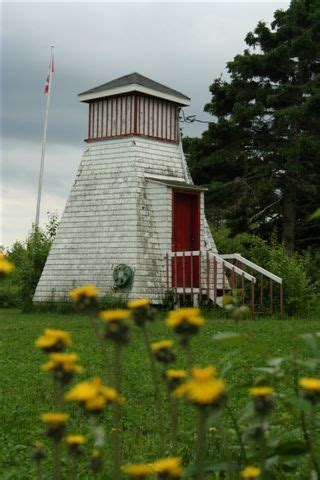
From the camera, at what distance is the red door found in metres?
18.9

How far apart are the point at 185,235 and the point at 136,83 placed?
427 centimetres

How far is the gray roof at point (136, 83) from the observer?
19.8 metres

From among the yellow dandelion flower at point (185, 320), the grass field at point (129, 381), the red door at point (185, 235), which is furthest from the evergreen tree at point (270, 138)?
the yellow dandelion flower at point (185, 320)

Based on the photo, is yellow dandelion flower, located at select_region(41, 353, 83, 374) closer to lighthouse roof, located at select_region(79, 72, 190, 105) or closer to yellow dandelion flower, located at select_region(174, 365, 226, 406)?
yellow dandelion flower, located at select_region(174, 365, 226, 406)

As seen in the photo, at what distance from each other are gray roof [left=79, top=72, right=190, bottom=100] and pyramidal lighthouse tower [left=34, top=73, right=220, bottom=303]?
4 centimetres

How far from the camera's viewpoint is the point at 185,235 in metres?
19.9

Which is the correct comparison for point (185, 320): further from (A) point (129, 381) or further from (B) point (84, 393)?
(A) point (129, 381)

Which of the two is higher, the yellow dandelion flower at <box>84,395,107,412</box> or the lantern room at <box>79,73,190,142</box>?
the lantern room at <box>79,73,190,142</box>

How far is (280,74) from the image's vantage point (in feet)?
88.7

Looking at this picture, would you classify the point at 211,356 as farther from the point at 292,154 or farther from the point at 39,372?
the point at 292,154

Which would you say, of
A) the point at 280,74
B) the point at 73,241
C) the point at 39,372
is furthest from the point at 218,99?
the point at 39,372

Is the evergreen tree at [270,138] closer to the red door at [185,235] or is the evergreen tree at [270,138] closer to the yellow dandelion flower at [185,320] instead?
the red door at [185,235]

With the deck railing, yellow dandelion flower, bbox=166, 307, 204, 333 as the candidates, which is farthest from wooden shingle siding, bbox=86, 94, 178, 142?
yellow dandelion flower, bbox=166, 307, 204, 333

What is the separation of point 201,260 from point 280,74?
10950 millimetres
